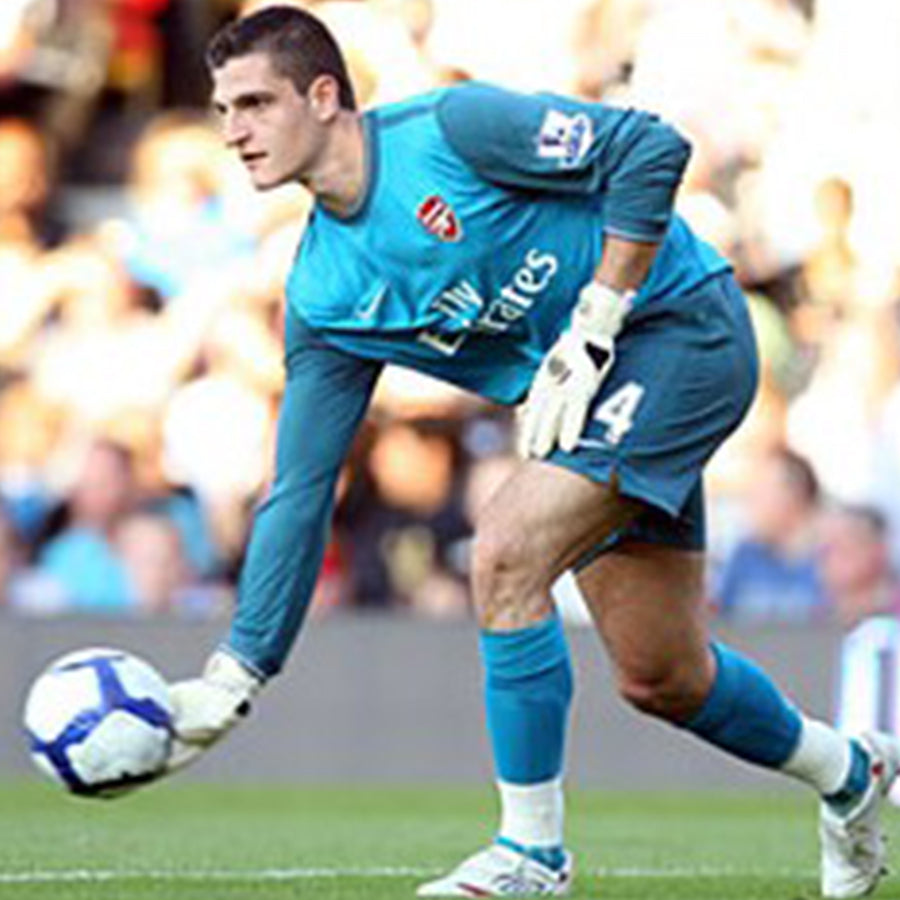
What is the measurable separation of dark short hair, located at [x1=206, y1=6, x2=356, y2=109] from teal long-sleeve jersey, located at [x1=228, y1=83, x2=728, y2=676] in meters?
0.16

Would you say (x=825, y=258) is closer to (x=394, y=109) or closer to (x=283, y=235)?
(x=283, y=235)

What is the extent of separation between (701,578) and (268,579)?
3.41 feet

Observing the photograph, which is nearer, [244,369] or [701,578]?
[701,578]

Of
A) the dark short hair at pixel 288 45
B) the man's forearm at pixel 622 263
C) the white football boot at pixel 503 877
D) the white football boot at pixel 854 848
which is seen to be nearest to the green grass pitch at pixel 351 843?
the white football boot at pixel 854 848

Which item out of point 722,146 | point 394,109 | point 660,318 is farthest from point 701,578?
point 722,146

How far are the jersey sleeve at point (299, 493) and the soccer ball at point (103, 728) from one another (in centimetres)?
35

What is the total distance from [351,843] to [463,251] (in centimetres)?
311

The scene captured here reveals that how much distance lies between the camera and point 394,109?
7.56 m

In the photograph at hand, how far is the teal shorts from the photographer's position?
737cm

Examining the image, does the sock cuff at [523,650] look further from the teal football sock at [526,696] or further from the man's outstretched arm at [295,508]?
the man's outstretched arm at [295,508]

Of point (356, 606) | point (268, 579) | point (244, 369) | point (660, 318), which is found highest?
point (660, 318)

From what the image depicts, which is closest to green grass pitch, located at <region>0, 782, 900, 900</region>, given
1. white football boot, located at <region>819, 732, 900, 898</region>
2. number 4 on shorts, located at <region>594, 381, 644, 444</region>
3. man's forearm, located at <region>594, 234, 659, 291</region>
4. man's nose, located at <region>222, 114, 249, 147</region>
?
white football boot, located at <region>819, 732, 900, 898</region>

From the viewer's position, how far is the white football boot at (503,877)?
727cm

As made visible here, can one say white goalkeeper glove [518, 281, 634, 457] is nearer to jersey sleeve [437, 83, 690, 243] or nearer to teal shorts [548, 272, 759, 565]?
teal shorts [548, 272, 759, 565]
